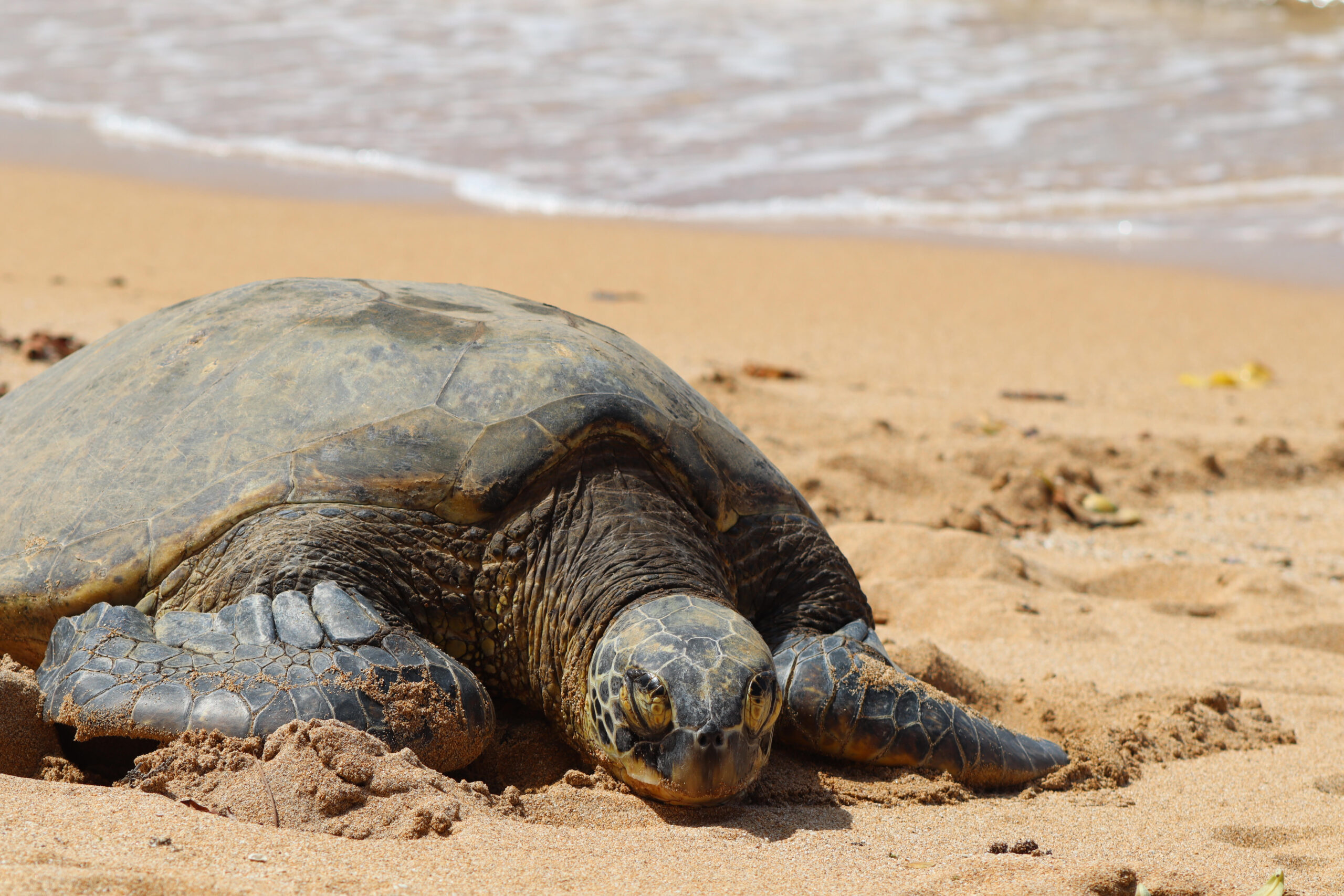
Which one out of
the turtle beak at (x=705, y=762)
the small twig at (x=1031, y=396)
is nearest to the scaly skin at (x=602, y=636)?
the turtle beak at (x=705, y=762)

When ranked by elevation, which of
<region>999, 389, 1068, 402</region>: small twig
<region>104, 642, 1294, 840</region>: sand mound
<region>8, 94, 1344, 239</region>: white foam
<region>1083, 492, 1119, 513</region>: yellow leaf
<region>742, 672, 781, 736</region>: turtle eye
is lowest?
<region>1083, 492, 1119, 513</region>: yellow leaf

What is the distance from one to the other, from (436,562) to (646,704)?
2.31 feet

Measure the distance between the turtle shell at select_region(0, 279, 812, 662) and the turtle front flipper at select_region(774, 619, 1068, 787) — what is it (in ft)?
→ 1.88

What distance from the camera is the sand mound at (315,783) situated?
2312mm

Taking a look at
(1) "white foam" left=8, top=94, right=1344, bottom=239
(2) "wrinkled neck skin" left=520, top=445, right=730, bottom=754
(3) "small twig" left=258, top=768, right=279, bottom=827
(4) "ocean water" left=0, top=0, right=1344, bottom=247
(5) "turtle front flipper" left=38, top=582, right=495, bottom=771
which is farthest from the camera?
(4) "ocean water" left=0, top=0, right=1344, bottom=247

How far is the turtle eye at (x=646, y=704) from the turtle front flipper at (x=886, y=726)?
503mm

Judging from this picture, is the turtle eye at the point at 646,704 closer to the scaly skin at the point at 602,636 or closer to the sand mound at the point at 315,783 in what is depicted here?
the scaly skin at the point at 602,636

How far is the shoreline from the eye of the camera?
31.9 feet

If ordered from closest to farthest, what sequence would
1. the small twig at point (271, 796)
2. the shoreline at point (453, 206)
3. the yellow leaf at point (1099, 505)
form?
the small twig at point (271, 796) < the yellow leaf at point (1099, 505) < the shoreline at point (453, 206)

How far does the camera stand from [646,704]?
8.54ft

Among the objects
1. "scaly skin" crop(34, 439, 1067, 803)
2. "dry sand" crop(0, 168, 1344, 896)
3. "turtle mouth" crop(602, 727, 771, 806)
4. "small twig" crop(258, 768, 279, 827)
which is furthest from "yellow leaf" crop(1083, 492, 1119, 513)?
"small twig" crop(258, 768, 279, 827)

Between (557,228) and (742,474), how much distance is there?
6.70 metres

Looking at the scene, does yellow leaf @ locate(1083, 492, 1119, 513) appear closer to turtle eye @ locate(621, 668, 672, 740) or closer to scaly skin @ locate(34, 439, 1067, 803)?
scaly skin @ locate(34, 439, 1067, 803)

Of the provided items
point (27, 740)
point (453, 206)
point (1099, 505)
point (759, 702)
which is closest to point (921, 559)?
point (1099, 505)
